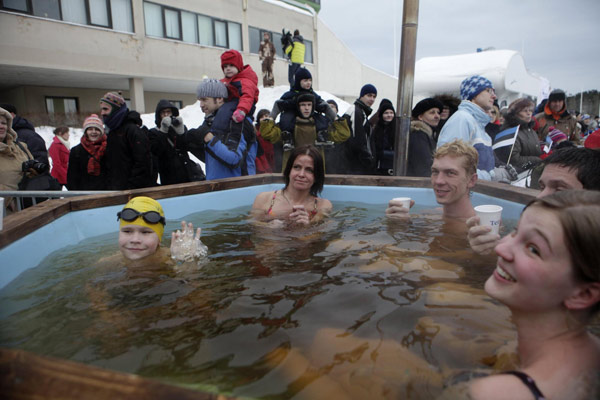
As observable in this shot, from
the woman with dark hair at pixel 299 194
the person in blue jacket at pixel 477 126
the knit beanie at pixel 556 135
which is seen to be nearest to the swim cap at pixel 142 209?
the woman with dark hair at pixel 299 194

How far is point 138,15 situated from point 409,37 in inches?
604

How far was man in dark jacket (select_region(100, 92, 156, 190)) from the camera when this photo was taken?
4.81 metres

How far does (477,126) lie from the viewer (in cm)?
441

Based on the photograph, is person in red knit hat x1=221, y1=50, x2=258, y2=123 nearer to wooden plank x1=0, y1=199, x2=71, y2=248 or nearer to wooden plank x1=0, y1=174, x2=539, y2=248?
wooden plank x1=0, y1=174, x2=539, y2=248

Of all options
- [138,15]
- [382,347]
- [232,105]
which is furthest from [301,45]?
[382,347]

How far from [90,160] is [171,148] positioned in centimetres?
101

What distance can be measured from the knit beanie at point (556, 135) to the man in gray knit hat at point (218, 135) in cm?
576

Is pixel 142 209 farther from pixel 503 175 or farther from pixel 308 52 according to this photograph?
pixel 308 52

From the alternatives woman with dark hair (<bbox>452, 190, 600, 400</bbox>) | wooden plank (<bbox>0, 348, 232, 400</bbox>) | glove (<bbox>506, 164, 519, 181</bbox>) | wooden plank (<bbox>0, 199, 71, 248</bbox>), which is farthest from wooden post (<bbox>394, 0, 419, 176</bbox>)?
wooden plank (<bbox>0, 348, 232, 400</bbox>)

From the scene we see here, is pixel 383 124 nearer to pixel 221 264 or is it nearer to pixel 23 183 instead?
pixel 221 264

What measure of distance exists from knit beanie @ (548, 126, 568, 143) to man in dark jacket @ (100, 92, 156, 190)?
23.3 feet

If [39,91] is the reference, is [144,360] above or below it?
below

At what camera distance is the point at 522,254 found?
1.46 meters

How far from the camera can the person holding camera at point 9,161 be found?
184 inches
